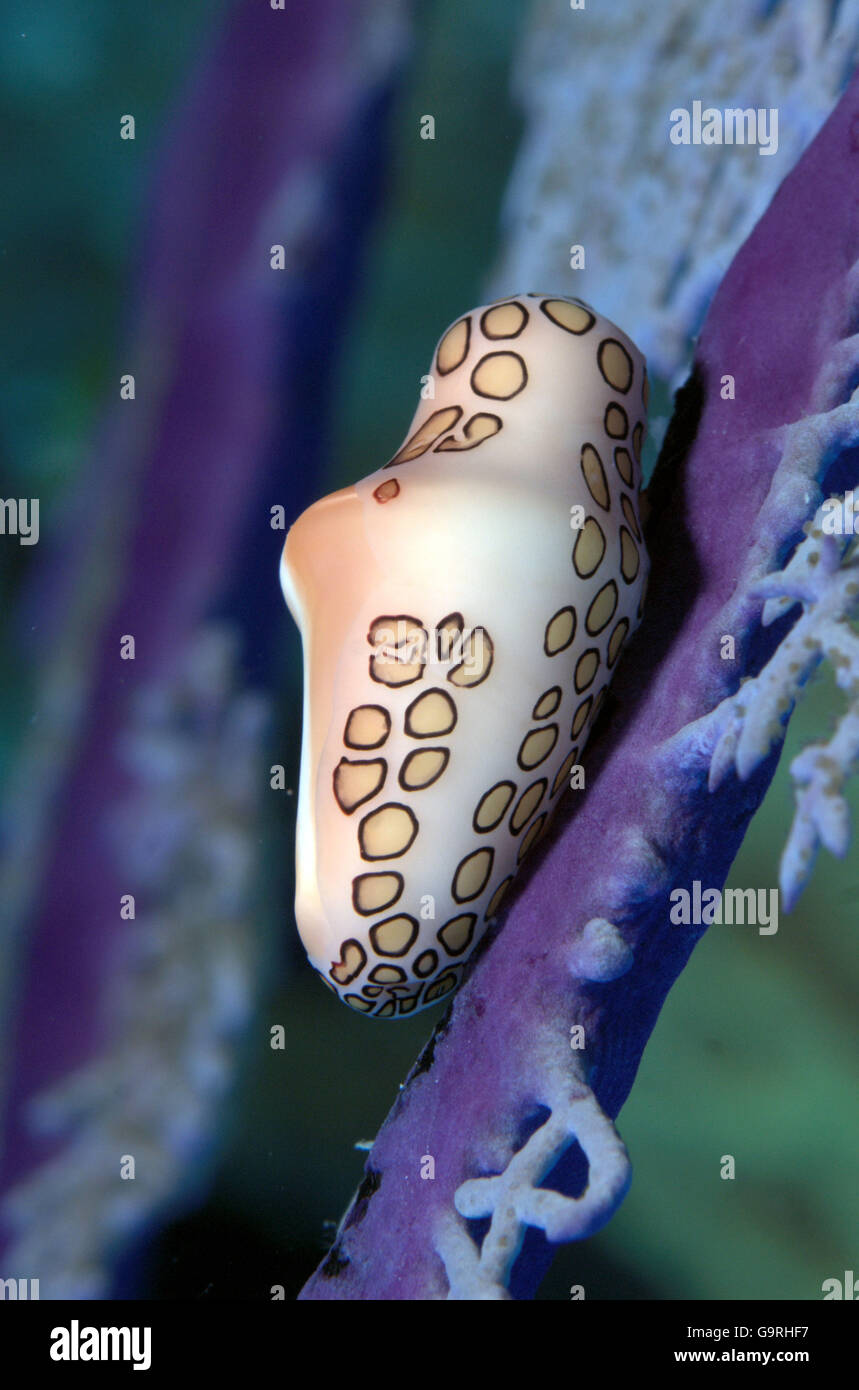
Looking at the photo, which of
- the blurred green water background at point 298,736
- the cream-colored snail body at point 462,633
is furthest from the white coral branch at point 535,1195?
the blurred green water background at point 298,736

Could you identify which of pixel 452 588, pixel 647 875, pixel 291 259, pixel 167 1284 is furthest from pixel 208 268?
pixel 167 1284

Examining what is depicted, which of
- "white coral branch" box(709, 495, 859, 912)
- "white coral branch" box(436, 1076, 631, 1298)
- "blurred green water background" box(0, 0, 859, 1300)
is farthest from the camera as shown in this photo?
"blurred green water background" box(0, 0, 859, 1300)

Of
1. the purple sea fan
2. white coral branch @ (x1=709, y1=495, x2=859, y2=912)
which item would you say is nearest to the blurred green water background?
the purple sea fan

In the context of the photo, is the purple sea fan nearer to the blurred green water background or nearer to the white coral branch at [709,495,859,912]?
the white coral branch at [709,495,859,912]

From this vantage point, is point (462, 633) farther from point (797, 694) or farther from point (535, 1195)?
point (535, 1195)

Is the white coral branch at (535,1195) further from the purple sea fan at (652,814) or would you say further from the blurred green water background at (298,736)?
the blurred green water background at (298,736)

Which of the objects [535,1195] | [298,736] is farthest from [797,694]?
[298,736]
